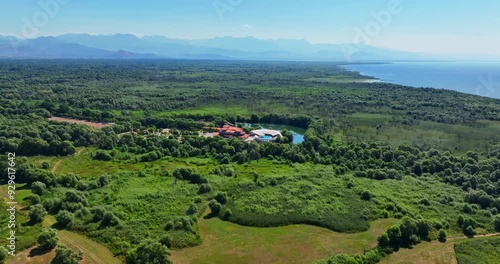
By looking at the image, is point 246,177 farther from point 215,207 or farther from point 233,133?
point 233,133

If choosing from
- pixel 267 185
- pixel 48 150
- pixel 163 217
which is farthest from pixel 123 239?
pixel 48 150

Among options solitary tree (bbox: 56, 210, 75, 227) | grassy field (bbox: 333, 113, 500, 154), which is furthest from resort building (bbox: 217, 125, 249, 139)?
solitary tree (bbox: 56, 210, 75, 227)

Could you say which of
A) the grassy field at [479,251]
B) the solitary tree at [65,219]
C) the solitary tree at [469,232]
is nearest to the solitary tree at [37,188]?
the solitary tree at [65,219]

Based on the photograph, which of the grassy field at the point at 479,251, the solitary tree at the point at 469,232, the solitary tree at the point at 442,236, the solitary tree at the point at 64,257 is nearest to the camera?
the solitary tree at the point at 64,257

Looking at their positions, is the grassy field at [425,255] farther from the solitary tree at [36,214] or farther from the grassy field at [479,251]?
the solitary tree at [36,214]

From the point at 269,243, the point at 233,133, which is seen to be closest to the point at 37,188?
the point at 269,243

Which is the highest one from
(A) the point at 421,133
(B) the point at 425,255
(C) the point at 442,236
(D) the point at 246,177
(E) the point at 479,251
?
(A) the point at 421,133

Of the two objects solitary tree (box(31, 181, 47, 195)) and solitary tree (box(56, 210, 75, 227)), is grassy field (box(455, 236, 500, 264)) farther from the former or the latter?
solitary tree (box(31, 181, 47, 195))

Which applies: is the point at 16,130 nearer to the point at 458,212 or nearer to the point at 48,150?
the point at 48,150
